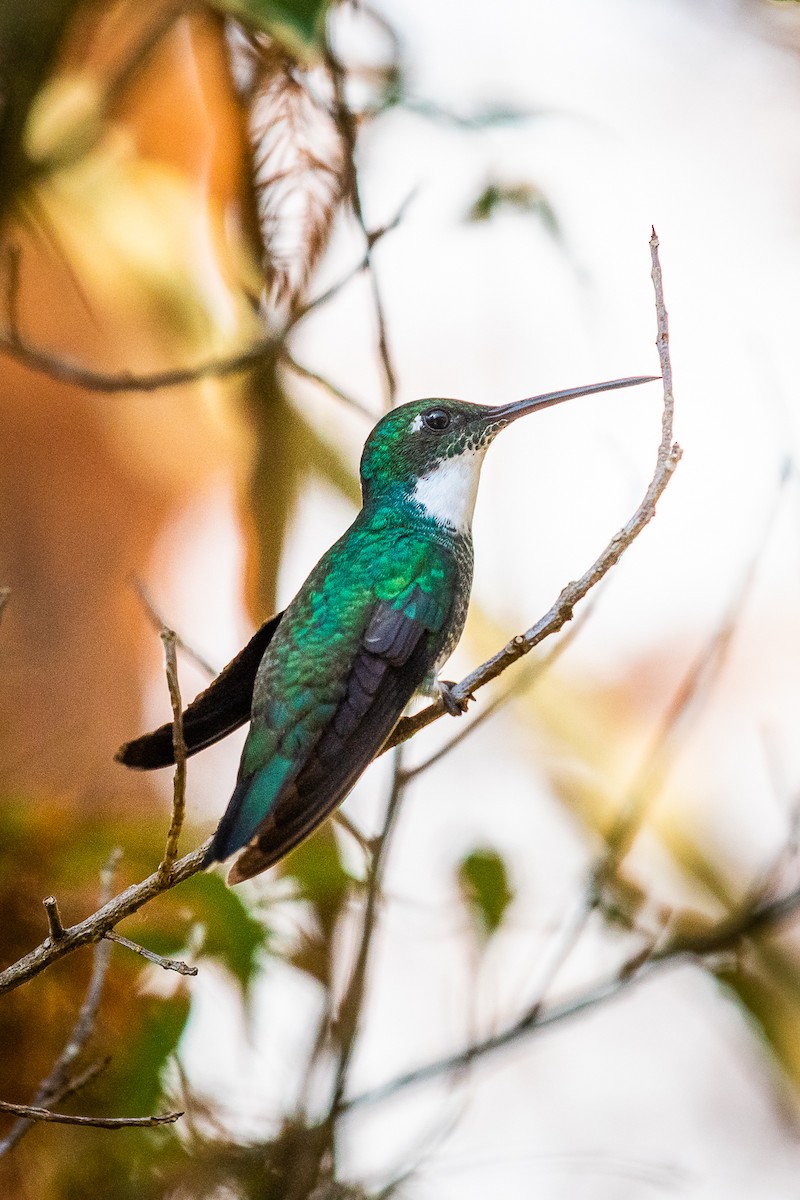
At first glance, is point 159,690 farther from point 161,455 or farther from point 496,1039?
point 496,1039

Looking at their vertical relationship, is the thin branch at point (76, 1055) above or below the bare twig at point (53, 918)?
below

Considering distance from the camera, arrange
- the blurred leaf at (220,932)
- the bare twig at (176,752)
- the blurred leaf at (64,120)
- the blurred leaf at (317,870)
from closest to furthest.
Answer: the bare twig at (176,752) → the blurred leaf at (220,932) → the blurred leaf at (317,870) → the blurred leaf at (64,120)

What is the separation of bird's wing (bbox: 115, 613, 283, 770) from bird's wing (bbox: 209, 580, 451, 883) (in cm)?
16

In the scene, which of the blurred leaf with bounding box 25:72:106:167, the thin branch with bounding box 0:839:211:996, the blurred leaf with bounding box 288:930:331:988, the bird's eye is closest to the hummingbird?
the bird's eye

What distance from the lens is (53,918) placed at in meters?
1.21

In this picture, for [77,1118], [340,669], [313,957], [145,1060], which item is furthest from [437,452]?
[77,1118]

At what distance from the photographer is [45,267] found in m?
3.57

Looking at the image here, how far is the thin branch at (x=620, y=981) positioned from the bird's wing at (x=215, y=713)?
2.22ft

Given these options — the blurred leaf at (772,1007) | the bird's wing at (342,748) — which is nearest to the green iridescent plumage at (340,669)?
the bird's wing at (342,748)

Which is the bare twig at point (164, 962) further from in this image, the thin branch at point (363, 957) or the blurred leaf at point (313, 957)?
the blurred leaf at point (313, 957)

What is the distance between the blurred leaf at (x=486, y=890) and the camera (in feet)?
7.23

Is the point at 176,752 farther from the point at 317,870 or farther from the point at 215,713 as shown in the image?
the point at 317,870

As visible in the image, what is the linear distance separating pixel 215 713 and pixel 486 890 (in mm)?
670

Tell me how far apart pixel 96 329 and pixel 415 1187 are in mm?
2503
